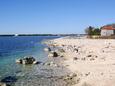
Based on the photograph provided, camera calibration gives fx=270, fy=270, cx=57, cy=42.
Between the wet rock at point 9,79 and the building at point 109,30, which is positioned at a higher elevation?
the building at point 109,30

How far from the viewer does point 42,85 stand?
25172mm

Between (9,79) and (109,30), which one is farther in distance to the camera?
(109,30)

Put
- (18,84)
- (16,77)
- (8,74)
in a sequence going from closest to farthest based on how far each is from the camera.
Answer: (18,84), (16,77), (8,74)

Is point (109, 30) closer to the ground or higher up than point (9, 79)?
higher up

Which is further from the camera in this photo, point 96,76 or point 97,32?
point 97,32

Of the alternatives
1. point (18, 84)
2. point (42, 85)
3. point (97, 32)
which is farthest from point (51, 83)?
point (97, 32)

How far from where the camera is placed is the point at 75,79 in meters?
26.0

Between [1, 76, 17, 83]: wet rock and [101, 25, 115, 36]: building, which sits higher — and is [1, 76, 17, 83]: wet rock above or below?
below

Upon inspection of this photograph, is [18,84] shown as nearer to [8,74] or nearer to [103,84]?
[8,74]

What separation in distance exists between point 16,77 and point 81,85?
395 inches

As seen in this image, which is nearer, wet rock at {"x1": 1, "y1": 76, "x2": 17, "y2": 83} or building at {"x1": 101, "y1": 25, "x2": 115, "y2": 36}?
wet rock at {"x1": 1, "y1": 76, "x2": 17, "y2": 83}

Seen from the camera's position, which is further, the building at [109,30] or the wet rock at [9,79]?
the building at [109,30]

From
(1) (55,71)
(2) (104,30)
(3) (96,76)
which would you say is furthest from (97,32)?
(3) (96,76)

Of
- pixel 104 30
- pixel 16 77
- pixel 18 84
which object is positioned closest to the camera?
pixel 18 84
